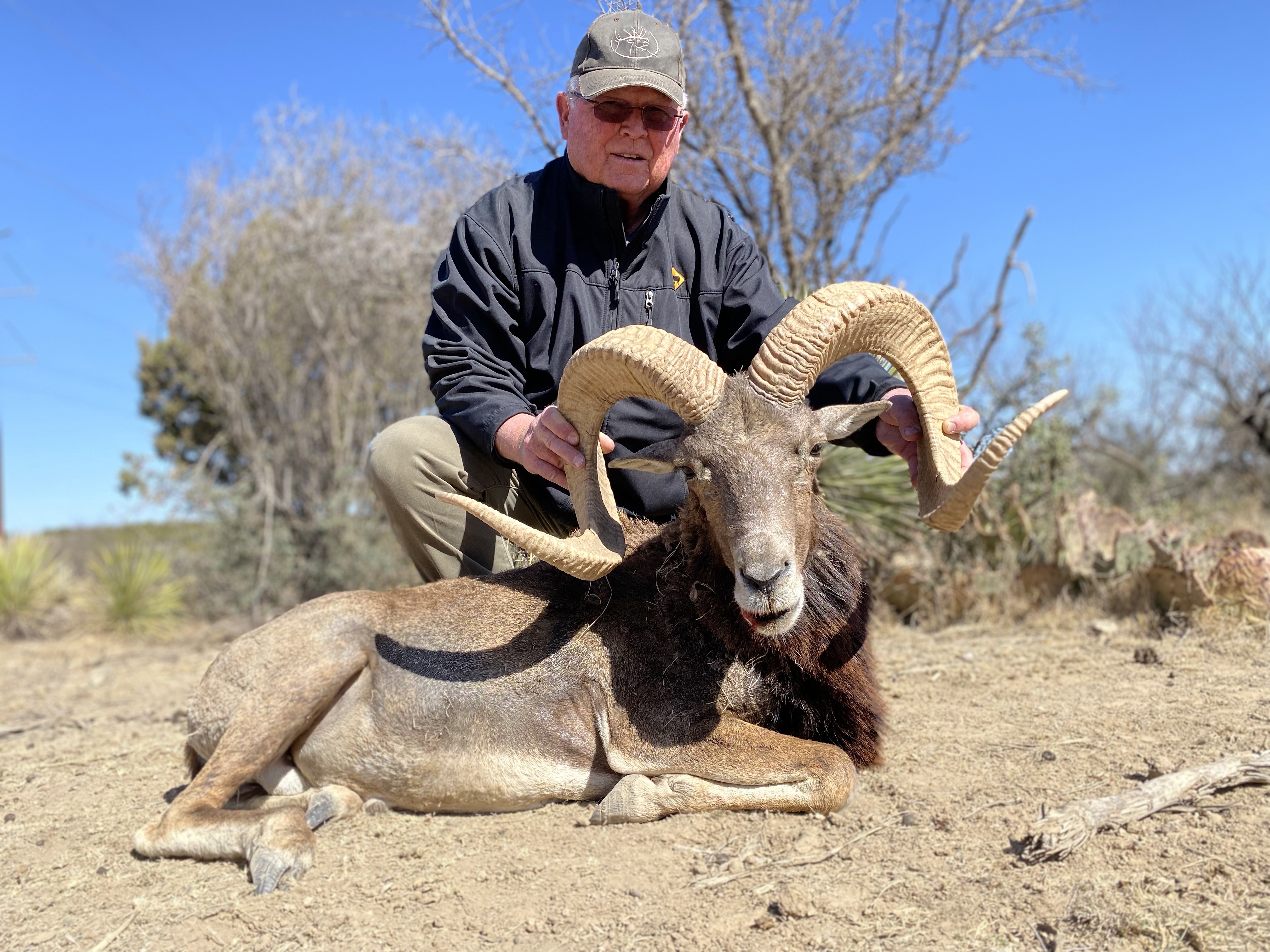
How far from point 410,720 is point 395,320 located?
11.9 meters

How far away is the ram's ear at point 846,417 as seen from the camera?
4.54 meters

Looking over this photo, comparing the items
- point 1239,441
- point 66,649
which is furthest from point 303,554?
point 1239,441

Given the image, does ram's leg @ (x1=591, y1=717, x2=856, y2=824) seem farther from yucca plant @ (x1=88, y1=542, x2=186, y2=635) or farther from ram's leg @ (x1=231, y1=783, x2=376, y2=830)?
yucca plant @ (x1=88, y1=542, x2=186, y2=635)

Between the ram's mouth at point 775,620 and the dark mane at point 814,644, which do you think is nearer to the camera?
the ram's mouth at point 775,620

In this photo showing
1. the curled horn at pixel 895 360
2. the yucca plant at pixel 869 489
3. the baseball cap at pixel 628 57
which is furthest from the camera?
the yucca plant at pixel 869 489

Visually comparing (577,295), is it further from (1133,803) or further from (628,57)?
(1133,803)

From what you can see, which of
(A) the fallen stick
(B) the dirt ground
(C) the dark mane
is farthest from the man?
(A) the fallen stick

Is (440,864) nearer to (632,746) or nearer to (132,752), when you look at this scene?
(632,746)

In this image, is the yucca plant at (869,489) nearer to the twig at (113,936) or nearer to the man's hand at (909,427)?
the man's hand at (909,427)

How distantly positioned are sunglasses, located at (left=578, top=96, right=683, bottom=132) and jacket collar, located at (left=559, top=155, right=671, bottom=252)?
37 centimetres

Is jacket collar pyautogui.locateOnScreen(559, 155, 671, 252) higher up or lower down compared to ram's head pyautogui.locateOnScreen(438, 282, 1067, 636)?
higher up

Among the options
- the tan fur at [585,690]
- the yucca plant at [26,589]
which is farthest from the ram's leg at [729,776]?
the yucca plant at [26,589]

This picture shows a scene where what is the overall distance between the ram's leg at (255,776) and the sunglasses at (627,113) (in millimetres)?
3275

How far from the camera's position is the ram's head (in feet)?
13.3
